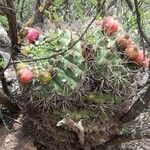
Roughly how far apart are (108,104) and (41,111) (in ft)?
1.25

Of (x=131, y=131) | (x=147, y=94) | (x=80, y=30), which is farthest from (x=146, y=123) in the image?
(x=80, y=30)

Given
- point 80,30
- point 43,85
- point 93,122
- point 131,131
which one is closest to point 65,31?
point 80,30

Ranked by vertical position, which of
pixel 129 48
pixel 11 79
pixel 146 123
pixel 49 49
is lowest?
pixel 11 79

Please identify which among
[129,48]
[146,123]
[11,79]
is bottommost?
[11,79]

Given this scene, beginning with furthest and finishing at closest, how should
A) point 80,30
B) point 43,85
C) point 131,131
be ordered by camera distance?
point 131,131 → point 80,30 → point 43,85

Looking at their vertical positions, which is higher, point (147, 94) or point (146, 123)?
point (147, 94)

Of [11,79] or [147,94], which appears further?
[11,79]

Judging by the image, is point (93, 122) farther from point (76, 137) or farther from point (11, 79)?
point (11, 79)

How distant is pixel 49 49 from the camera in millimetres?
2566

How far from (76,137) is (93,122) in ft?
0.59

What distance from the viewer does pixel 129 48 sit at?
2.67m

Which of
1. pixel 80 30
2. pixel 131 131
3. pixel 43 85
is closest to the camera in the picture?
pixel 43 85

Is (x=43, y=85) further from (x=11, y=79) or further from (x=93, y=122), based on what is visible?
(x=11, y=79)

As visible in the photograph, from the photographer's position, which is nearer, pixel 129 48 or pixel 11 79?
pixel 129 48
